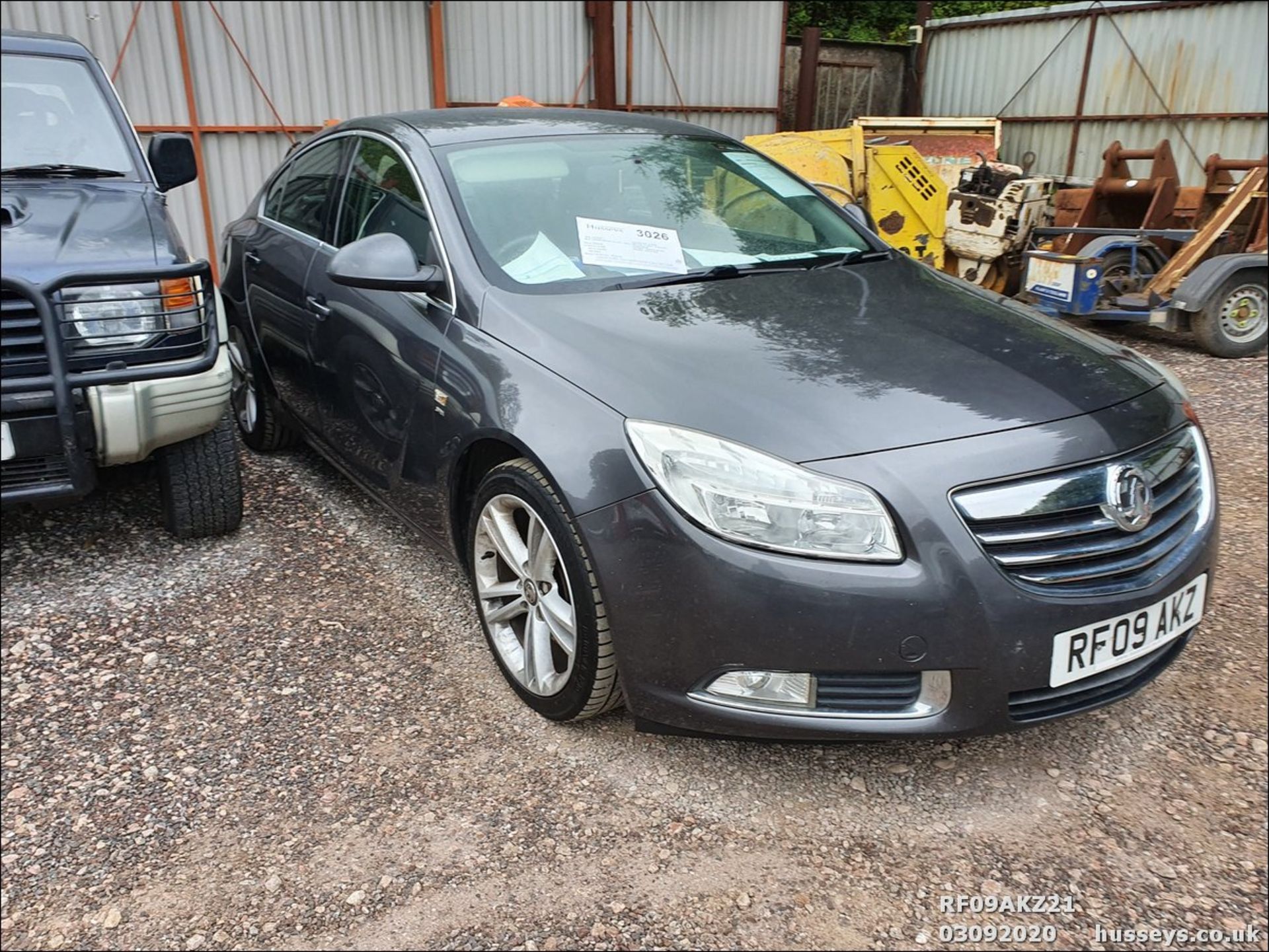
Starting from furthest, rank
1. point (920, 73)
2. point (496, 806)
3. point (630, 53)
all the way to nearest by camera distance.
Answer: point (920, 73) → point (630, 53) → point (496, 806)

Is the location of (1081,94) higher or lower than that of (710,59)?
lower

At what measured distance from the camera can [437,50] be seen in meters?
9.36

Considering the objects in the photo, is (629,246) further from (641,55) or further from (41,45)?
(641,55)

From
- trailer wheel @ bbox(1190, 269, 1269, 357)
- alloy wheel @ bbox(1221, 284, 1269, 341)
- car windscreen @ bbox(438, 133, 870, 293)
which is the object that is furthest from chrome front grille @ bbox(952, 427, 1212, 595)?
alloy wheel @ bbox(1221, 284, 1269, 341)

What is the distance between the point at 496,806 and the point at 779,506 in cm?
102

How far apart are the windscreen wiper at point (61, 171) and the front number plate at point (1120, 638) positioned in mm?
3505

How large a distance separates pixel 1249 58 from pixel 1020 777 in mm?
10346

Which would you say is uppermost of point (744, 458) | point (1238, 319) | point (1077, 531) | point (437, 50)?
point (437, 50)

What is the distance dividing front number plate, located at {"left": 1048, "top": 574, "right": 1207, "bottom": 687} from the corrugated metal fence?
28.0 feet

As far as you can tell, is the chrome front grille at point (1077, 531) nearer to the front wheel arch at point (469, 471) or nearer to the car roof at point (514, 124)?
the front wheel arch at point (469, 471)

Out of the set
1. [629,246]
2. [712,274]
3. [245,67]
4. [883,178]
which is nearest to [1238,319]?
[883,178]

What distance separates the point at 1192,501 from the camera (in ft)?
8.07

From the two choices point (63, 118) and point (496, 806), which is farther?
point (63, 118)

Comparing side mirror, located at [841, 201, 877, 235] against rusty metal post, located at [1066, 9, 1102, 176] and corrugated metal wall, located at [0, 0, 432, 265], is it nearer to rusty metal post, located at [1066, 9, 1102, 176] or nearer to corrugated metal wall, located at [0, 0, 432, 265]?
corrugated metal wall, located at [0, 0, 432, 265]
